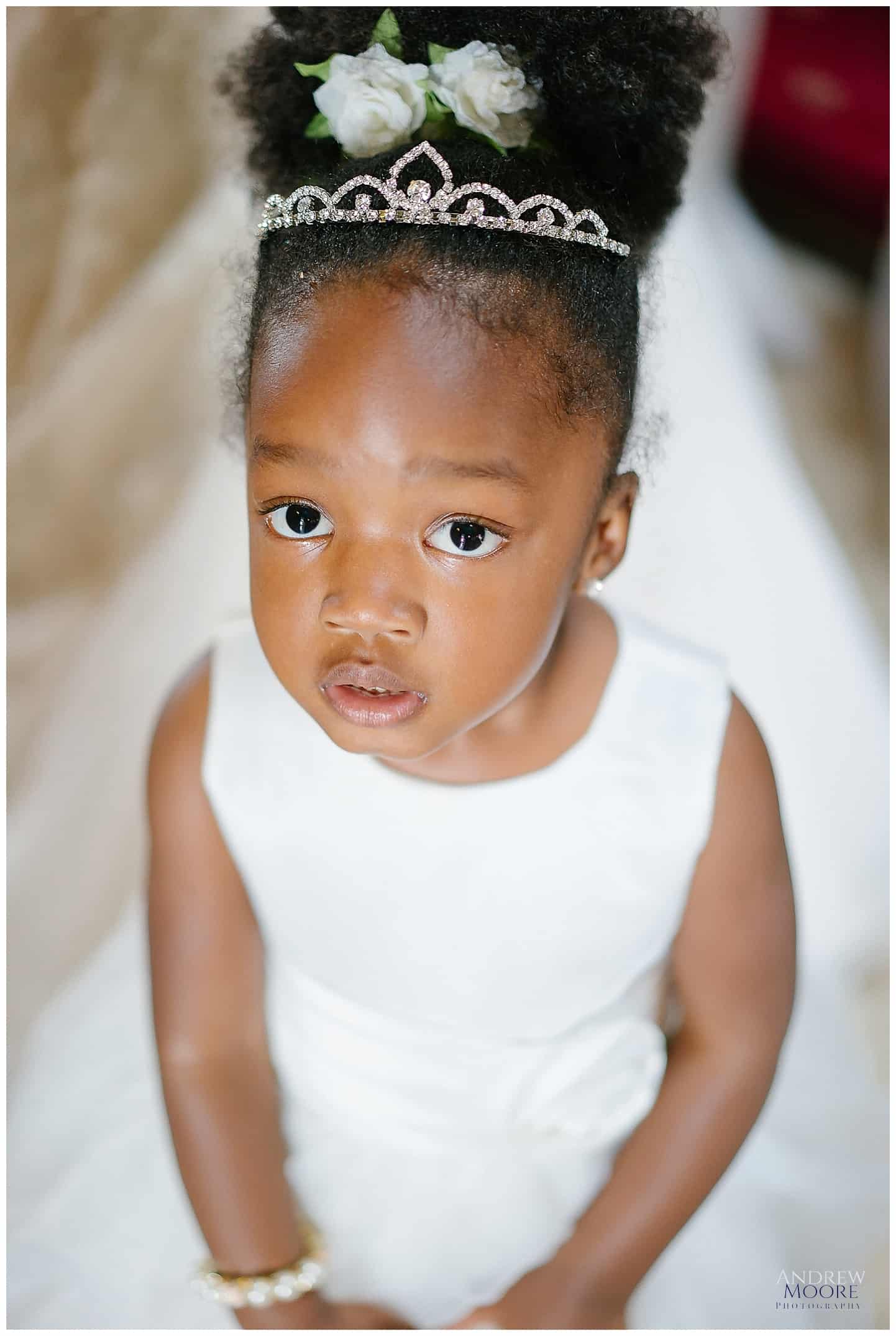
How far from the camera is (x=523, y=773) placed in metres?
0.81

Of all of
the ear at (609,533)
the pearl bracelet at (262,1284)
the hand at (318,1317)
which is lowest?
the hand at (318,1317)

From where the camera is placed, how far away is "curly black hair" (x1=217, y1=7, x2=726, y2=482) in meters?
0.60

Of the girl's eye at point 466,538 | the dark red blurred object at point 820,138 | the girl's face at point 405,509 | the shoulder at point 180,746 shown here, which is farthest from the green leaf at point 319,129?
the dark red blurred object at point 820,138

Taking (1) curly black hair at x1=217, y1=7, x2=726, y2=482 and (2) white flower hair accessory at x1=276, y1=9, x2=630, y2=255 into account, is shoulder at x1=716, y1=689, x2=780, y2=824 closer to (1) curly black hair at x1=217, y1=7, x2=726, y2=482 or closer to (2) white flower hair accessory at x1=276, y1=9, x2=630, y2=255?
(1) curly black hair at x1=217, y1=7, x2=726, y2=482

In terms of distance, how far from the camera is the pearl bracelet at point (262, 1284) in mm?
842

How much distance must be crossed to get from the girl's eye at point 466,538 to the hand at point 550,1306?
1.85ft

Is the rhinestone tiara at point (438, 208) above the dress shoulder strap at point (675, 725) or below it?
above

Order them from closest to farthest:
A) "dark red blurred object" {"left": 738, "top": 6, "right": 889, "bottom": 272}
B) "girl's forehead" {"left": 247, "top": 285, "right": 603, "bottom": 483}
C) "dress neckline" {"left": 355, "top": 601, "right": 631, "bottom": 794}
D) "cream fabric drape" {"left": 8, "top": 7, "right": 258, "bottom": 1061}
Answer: "girl's forehead" {"left": 247, "top": 285, "right": 603, "bottom": 483} → "dress neckline" {"left": 355, "top": 601, "right": 631, "bottom": 794} → "cream fabric drape" {"left": 8, "top": 7, "right": 258, "bottom": 1061} → "dark red blurred object" {"left": 738, "top": 6, "right": 889, "bottom": 272}

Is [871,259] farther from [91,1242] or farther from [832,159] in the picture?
[91,1242]

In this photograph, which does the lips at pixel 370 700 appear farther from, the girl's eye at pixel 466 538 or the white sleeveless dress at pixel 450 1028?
the white sleeveless dress at pixel 450 1028

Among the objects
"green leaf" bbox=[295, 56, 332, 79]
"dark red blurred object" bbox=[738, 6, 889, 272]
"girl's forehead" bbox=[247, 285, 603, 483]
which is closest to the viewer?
"girl's forehead" bbox=[247, 285, 603, 483]

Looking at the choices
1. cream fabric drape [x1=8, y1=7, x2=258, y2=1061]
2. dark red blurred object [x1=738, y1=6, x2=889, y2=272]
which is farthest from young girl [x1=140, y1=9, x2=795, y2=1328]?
dark red blurred object [x1=738, y1=6, x2=889, y2=272]

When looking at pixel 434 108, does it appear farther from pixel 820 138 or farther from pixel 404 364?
pixel 820 138

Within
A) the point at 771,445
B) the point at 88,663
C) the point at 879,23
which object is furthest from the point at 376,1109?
the point at 879,23
